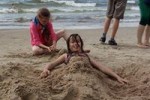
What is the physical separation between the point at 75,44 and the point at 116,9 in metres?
2.94

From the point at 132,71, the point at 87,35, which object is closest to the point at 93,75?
the point at 132,71

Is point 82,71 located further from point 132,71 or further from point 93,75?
point 132,71

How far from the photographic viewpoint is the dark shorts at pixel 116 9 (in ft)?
27.0

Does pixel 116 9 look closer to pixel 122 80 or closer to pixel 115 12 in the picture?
pixel 115 12

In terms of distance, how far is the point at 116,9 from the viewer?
827 cm

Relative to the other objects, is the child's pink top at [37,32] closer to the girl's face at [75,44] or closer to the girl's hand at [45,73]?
the girl's face at [75,44]

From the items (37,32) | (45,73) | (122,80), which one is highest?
(37,32)

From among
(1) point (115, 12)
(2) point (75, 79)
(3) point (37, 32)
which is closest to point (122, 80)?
(2) point (75, 79)

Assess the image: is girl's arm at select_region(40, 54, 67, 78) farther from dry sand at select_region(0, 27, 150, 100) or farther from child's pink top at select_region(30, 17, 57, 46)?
child's pink top at select_region(30, 17, 57, 46)

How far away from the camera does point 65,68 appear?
522 cm

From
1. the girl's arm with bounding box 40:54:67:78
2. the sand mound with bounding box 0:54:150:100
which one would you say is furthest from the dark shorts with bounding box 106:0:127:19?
the girl's arm with bounding box 40:54:67:78

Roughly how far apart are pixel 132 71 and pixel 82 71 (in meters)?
1.01

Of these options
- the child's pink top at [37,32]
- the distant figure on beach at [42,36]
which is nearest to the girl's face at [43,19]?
the distant figure on beach at [42,36]

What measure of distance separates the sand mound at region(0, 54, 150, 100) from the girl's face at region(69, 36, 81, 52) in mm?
256
